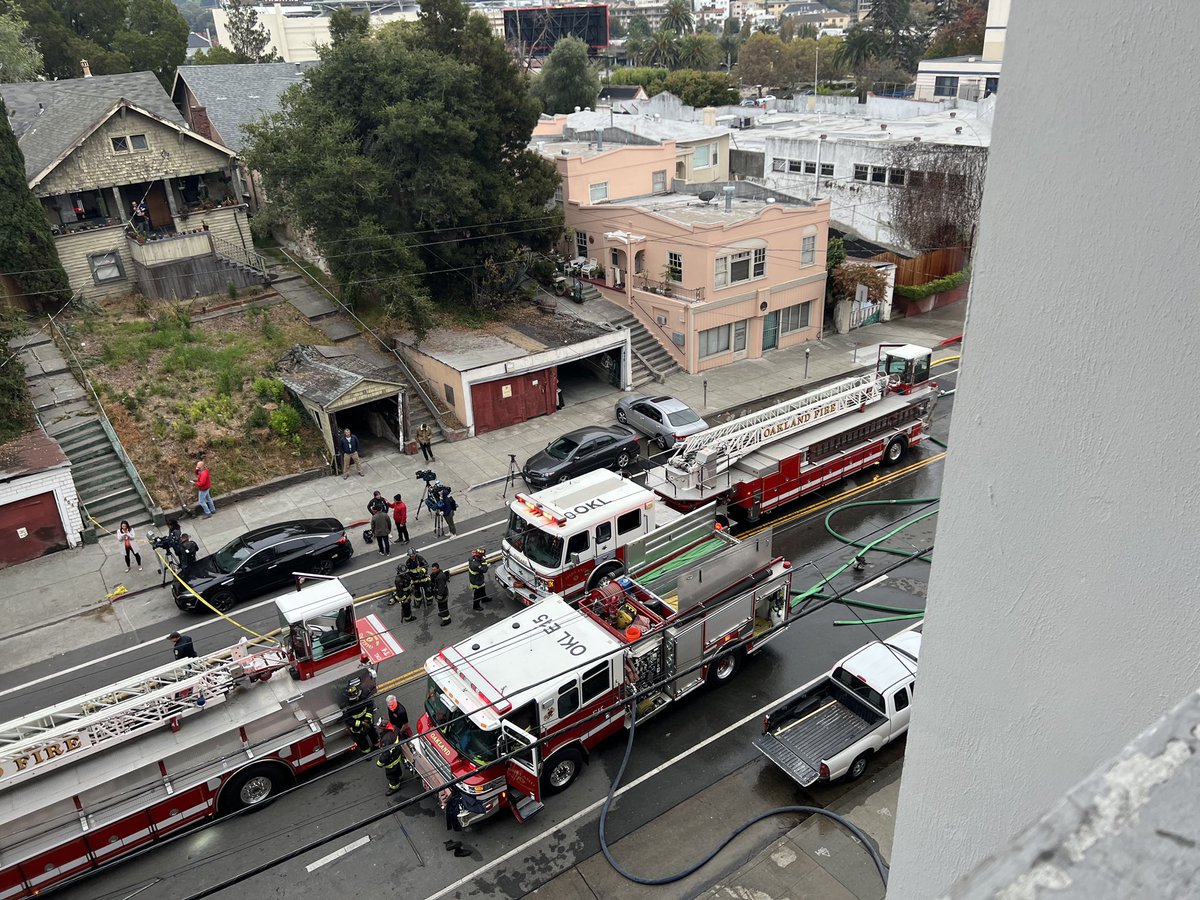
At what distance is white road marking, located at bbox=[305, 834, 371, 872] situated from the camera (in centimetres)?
1221

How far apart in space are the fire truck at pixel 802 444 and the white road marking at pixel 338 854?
10.1 metres

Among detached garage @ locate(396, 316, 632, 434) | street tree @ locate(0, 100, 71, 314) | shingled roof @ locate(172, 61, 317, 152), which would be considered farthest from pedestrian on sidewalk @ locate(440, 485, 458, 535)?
shingled roof @ locate(172, 61, 317, 152)

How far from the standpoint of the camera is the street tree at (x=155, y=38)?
51312mm

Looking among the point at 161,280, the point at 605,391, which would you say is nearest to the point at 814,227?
the point at 605,391

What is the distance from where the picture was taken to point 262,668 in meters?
13.8

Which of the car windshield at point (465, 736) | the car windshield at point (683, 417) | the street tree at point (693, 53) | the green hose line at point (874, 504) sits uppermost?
the street tree at point (693, 53)

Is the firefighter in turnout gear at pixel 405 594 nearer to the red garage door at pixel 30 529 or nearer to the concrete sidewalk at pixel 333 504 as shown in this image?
the concrete sidewalk at pixel 333 504

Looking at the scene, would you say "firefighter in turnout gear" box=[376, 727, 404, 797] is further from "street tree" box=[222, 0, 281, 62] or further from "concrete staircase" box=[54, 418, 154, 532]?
"street tree" box=[222, 0, 281, 62]

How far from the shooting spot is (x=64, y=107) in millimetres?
33969

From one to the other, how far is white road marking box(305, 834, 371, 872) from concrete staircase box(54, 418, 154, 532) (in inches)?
496

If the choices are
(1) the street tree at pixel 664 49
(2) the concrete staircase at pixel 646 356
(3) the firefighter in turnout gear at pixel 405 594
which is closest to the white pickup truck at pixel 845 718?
(3) the firefighter in turnout gear at pixel 405 594

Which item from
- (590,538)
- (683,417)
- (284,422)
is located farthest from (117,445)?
(683,417)

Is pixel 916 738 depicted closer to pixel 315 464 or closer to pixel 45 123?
pixel 315 464

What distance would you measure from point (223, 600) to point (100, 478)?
675 cm
